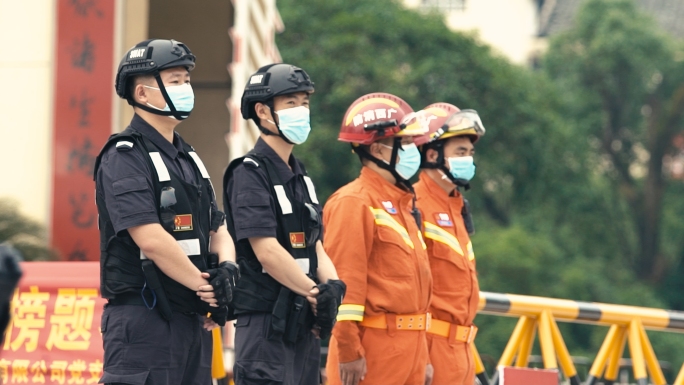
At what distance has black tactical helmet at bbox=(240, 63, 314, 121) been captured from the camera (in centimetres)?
568

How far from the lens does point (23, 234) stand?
400 inches

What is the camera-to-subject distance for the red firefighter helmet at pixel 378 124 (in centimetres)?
635

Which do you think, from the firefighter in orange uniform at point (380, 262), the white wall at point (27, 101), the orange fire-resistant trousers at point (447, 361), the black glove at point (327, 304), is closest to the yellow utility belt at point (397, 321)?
the firefighter in orange uniform at point (380, 262)

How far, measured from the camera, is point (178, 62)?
203 inches

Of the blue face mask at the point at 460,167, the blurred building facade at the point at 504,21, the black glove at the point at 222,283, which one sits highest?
the blurred building facade at the point at 504,21

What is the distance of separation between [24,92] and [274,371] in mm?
6122

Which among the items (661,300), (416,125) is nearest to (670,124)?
(661,300)

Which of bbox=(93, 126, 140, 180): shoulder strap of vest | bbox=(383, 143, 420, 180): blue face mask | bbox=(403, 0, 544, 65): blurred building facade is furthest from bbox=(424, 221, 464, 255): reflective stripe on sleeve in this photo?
bbox=(403, 0, 544, 65): blurred building facade

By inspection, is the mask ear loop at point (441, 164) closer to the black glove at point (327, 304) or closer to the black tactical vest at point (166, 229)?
the black glove at point (327, 304)

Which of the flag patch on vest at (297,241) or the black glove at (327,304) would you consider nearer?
the black glove at (327,304)

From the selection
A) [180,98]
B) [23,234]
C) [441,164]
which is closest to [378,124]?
[441,164]

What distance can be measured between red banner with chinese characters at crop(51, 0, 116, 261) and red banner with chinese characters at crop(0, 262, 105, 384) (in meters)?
3.56

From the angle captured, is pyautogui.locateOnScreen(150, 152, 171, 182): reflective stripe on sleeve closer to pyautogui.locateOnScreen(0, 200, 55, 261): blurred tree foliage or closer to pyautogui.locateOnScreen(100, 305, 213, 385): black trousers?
pyautogui.locateOnScreen(100, 305, 213, 385): black trousers

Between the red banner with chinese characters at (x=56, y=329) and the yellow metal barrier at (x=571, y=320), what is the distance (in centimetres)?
234
